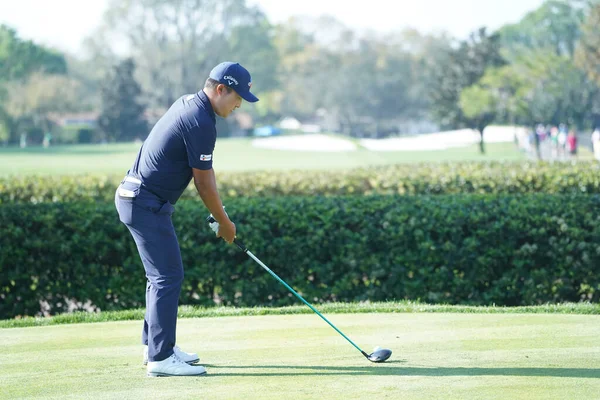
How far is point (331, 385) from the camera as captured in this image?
4859mm

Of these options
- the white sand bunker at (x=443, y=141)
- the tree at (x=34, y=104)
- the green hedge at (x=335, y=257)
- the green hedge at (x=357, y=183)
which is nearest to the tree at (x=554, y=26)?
the white sand bunker at (x=443, y=141)

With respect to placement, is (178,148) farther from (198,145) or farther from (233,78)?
(233,78)

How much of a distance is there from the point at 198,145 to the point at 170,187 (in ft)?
1.19

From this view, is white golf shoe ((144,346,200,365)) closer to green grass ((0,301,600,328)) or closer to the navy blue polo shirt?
the navy blue polo shirt

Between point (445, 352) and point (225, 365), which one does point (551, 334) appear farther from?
point (225, 365)

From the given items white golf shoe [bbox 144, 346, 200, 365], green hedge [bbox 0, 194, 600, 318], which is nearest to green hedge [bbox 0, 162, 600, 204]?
green hedge [bbox 0, 194, 600, 318]

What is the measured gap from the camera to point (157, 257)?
5.35 meters

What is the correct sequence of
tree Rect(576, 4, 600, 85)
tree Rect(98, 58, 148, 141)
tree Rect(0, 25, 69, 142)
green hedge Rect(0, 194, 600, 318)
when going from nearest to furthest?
green hedge Rect(0, 194, 600, 318) < tree Rect(576, 4, 600, 85) < tree Rect(0, 25, 69, 142) < tree Rect(98, 58, 148, 141)

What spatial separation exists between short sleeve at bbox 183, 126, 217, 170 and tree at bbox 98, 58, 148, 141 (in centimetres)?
8089

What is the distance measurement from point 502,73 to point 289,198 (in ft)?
173

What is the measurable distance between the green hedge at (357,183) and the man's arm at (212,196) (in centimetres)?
717

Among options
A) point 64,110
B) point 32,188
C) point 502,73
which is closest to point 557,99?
point 502,73

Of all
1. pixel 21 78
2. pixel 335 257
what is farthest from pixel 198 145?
pixel 21 78

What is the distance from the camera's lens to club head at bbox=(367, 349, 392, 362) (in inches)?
213
